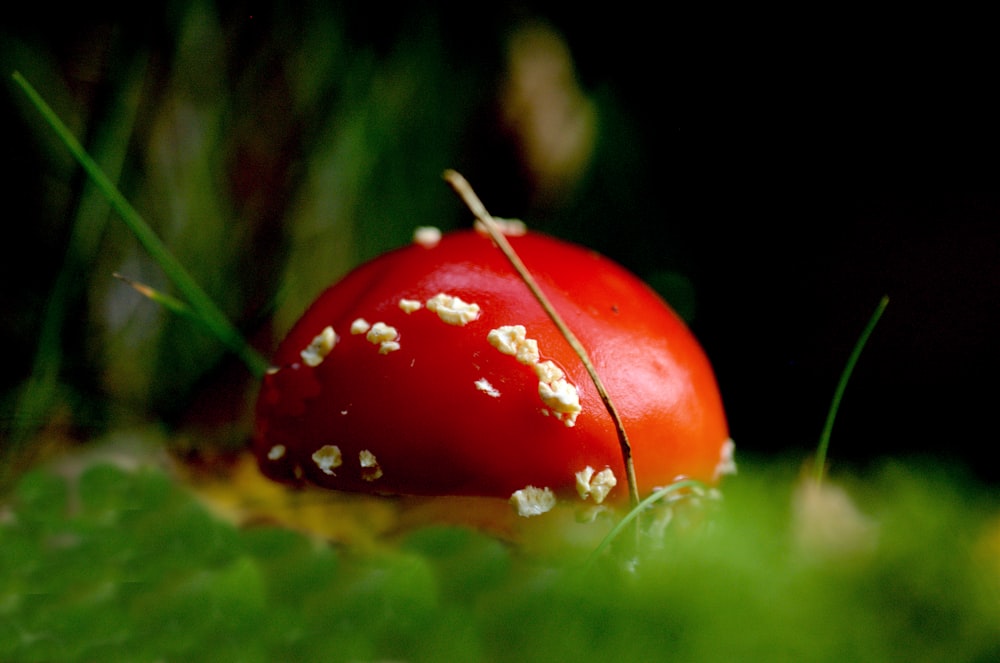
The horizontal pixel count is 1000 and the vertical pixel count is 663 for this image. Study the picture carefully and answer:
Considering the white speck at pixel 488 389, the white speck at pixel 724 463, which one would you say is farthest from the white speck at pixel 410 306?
the white speck at pixel 724 463

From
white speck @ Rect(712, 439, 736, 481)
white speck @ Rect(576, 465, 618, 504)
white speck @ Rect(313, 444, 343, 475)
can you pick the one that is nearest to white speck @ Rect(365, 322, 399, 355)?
white speck @ Rect(313, 444, 343, 475)

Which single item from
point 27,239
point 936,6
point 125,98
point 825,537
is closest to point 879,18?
point 936,6

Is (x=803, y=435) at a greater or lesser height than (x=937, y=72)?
lesser

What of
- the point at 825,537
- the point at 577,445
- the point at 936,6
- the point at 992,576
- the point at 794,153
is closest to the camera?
the point at 992,576

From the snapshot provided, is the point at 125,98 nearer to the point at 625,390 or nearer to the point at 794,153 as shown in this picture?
the point at 625,390

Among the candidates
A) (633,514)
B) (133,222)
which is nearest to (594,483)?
(633,514)
